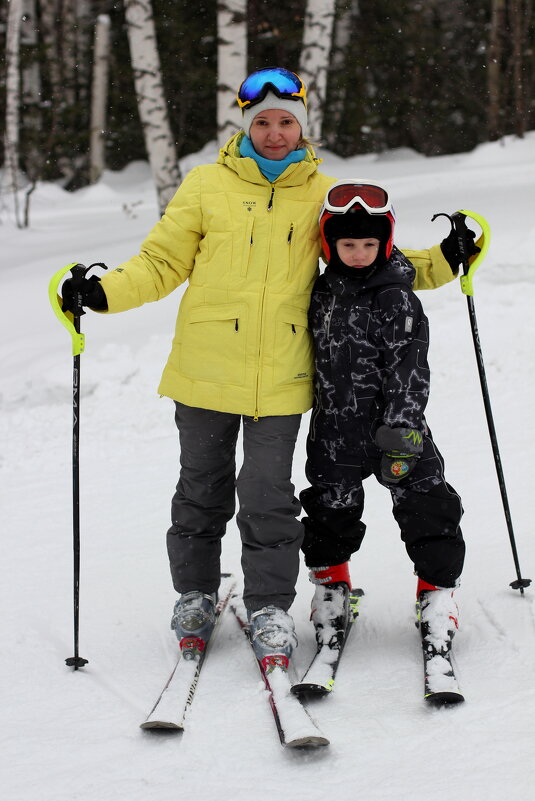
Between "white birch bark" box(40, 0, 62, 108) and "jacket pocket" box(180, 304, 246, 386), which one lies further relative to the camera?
"white birch bark" box(40, 0, 62, 108)

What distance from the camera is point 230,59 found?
8.47 meters

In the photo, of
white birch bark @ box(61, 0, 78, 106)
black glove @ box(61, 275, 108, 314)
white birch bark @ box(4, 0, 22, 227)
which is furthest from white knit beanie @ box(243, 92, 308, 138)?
white birch bark @ box(61, 0, 78, 106)

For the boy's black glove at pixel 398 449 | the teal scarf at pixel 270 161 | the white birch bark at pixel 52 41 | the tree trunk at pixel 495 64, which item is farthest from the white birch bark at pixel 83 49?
the boy's black glove at pixel 398 449

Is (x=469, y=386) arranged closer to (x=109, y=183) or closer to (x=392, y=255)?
(x=392, y=255)

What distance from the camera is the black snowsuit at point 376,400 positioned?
291 centimetres

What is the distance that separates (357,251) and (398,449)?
68cm

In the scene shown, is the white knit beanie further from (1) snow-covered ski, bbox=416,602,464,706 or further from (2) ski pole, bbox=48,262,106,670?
(1) snow-covered ski, bbox=416,602,464,706

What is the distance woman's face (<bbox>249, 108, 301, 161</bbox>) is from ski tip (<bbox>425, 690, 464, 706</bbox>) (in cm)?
185

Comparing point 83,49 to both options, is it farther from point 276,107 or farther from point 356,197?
point 356,197

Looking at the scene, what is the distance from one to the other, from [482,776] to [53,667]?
156 centimetres

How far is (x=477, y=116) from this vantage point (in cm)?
1905

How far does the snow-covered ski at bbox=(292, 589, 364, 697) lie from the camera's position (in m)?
2.74

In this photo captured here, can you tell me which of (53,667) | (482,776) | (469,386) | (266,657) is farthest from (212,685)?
(469,386)

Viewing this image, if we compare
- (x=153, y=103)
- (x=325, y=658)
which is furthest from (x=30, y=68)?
(x=325, y=658)
